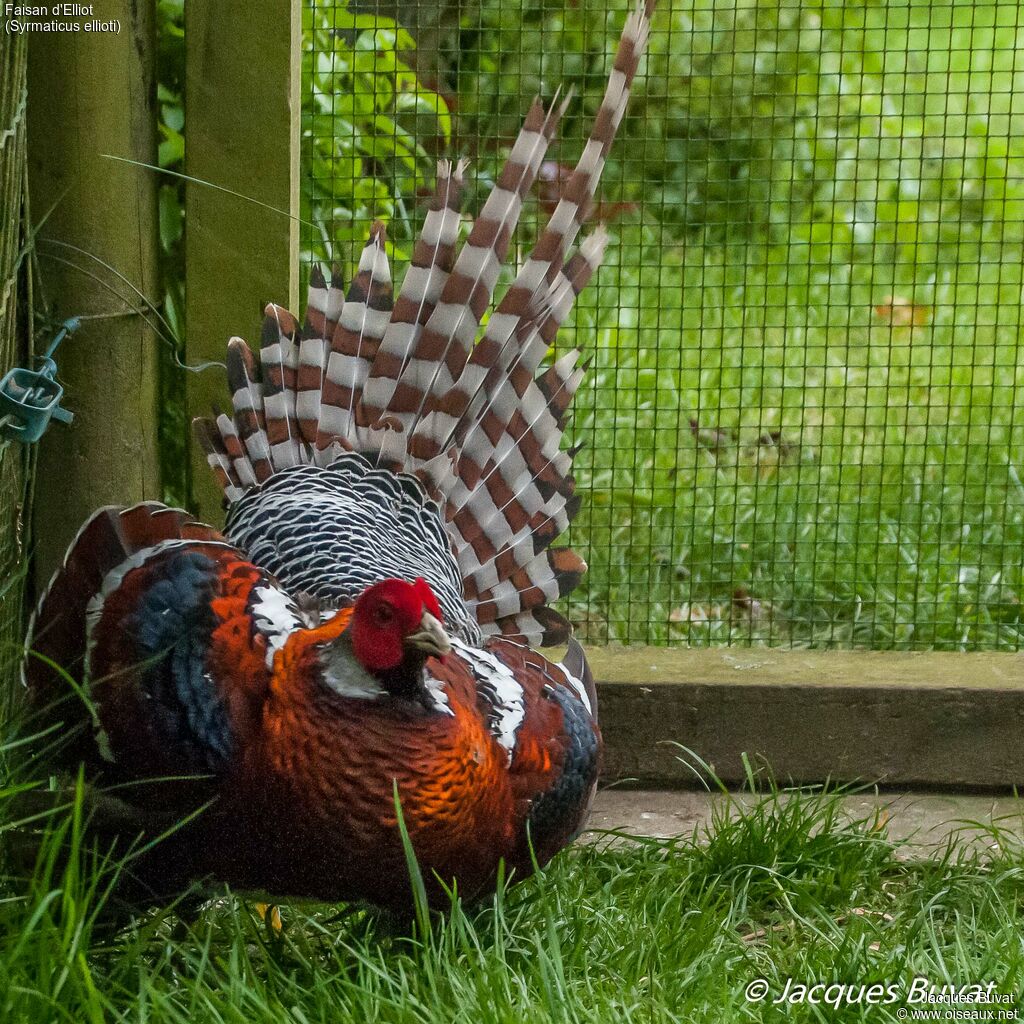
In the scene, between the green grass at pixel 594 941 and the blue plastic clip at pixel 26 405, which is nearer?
the green grass at pixel 594 941

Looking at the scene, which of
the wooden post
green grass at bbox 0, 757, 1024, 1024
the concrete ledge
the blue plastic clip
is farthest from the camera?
the concrete ledge

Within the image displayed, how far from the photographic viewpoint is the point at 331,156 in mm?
3639

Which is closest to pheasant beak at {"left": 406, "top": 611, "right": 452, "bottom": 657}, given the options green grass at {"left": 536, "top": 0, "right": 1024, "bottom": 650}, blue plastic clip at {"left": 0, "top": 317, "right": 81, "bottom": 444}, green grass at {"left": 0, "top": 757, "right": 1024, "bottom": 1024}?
green grass at {"left": 0, "top": 757, "right": 1024, "bottom": 1024}

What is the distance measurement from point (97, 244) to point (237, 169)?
13.4 inches

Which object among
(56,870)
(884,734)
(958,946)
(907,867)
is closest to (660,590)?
(884,734)

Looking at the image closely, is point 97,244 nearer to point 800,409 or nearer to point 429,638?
point 429,638

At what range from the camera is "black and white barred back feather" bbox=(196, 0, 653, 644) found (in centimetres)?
288

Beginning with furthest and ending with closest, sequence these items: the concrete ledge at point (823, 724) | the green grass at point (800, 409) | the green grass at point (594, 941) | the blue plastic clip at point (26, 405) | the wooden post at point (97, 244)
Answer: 1. the green grass at point (800, 409)
2. the concrete ledge at point (823, 724)
3. the wooden post at point (97, 244)
4. the blue plastic clip at point (26, 405)
5. the green grass at point (594, 941)

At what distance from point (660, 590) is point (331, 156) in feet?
5.68

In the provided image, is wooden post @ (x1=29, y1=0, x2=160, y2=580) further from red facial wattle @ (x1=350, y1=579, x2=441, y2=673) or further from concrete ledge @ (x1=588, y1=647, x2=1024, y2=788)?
concrete ledge @ (x1=588, y1=647, x2=1024, y2=788)

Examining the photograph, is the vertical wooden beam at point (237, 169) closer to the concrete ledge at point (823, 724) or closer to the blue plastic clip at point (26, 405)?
the blue plastic clip at point (26, 405)

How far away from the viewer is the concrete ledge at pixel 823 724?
351 centimetres
